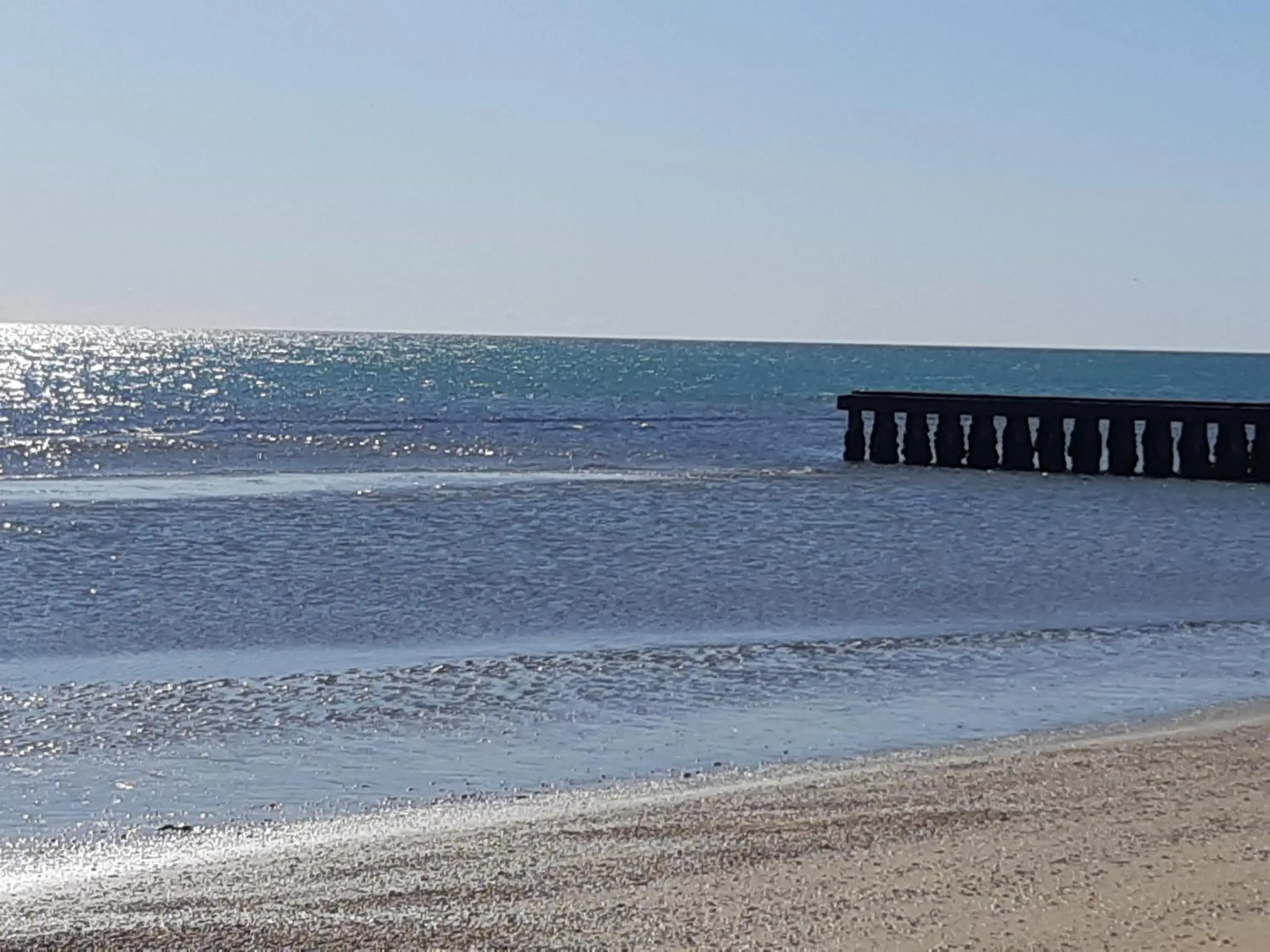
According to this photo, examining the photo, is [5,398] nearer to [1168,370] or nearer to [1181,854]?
[1181,854]

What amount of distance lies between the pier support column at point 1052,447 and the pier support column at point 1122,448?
0.79 m

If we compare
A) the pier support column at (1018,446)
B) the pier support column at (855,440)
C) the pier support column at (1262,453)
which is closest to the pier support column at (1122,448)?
the pier support column at (1018,446)

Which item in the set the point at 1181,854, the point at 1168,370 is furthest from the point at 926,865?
the point at 1168,370

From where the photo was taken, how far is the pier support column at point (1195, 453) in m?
29.1

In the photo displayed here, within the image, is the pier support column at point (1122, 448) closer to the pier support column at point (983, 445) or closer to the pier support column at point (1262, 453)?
the pier support column at point (983, 445)

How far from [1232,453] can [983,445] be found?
4.39 metres

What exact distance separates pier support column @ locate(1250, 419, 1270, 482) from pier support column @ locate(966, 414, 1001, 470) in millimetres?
4566

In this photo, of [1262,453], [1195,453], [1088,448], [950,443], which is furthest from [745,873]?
[950,443]

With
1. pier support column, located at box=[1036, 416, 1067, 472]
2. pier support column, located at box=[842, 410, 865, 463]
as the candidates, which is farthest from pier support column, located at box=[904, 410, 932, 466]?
pier support column, located at box=[1036, 416, 1067, 472]

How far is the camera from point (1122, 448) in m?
30.2

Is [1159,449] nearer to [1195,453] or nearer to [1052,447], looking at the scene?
[1195,453]

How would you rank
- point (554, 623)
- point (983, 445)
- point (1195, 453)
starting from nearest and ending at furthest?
point (554, 623), point (1195, 453), point (983, 445)

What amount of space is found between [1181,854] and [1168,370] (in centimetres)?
15650

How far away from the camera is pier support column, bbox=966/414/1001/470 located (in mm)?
31578
